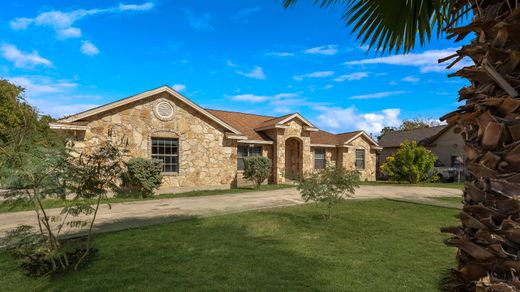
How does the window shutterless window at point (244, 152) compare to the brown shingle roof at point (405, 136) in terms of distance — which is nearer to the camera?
the window shutterless window at point (244, 152)

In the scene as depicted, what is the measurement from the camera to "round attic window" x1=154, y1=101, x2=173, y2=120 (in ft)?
52.0

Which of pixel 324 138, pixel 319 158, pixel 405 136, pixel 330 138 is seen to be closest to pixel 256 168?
pixel 319 158

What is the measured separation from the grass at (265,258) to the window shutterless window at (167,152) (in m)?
8.00

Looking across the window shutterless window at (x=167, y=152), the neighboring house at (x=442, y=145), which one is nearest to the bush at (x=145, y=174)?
the window shutterless window at (x=167, y=152)

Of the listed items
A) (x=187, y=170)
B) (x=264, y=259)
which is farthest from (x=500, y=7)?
(x=187, y=170)

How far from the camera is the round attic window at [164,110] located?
15859mm

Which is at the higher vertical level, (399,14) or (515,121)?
(399,14)

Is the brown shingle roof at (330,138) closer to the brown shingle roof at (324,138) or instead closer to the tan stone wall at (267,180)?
the brown shingle roof at (324,138)

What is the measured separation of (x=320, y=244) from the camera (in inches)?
256

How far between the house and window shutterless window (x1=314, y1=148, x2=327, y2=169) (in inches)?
49.5

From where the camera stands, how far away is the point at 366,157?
26.2 m

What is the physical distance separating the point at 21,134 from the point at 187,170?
12.1 meters

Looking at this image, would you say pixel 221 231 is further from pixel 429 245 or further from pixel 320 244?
pixel 429 245

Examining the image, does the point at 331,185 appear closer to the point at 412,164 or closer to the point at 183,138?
the point at 183,138
